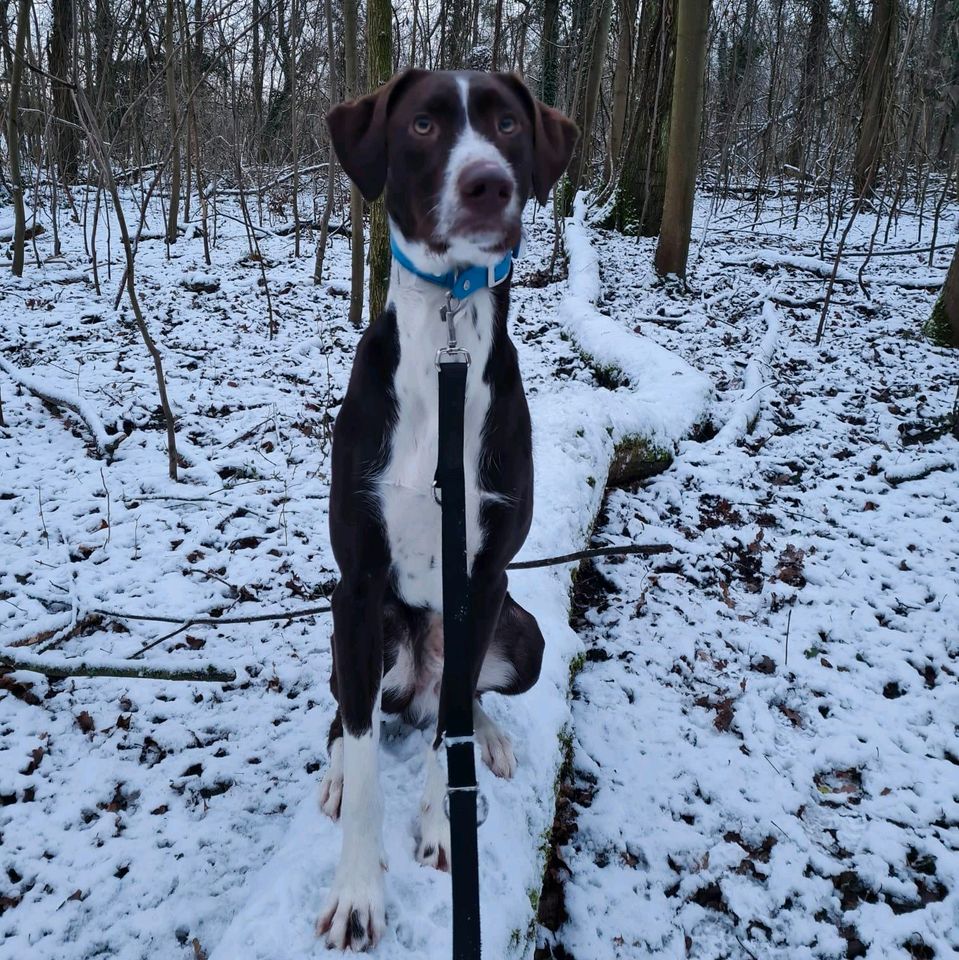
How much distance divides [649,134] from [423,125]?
9695 millimetres

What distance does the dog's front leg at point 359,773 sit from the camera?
57.4 inches

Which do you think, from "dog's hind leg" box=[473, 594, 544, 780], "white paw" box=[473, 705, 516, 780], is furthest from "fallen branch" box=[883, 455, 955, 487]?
"white paw" box=[473, 705, 516, 780]

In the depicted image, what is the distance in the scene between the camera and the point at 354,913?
4.77 feet

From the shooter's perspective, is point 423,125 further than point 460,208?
Yes

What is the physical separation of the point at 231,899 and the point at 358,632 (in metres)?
0.88

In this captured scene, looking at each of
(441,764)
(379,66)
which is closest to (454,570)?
(441,764)

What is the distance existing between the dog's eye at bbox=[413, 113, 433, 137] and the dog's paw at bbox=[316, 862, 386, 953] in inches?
65.2

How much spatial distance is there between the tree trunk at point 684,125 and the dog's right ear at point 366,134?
23.4 ft

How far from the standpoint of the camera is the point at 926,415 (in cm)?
505

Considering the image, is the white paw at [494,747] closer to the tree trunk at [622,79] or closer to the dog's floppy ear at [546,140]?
the dog's floppy ear at [546,140]

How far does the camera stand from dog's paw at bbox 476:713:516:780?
1978mm

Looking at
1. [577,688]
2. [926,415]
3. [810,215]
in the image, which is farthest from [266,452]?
[810,215]

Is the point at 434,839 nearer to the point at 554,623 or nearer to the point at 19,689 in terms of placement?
the point at 554,623

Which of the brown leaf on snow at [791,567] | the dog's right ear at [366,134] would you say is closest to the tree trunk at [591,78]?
the brown leaf on snow at [791,567]
